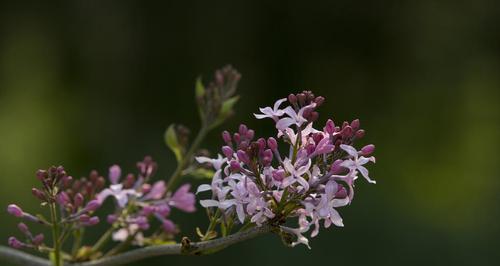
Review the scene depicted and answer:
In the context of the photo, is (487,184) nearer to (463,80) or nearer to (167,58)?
(463,80)

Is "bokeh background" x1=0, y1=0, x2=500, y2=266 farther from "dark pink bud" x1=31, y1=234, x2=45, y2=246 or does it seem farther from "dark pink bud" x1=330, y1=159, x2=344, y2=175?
"dark pink bud" x1=330, y1=159, x2=344, y2=175

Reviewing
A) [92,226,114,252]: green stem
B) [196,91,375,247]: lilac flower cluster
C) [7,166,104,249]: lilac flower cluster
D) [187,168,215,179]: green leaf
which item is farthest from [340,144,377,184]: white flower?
[92,226,114,252]: green stem

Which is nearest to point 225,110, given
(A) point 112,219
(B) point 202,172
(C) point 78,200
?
(B) point 202,172

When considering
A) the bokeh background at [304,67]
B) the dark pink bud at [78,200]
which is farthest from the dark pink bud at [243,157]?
the bokeh background at [304,67]

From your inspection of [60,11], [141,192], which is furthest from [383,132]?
[141,192]

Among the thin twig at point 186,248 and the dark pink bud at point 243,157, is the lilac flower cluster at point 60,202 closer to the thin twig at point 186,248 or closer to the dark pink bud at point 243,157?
the thin twig at point 186,248

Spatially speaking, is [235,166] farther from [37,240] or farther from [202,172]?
[202,172]
